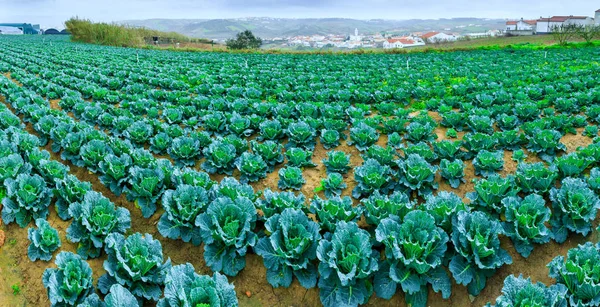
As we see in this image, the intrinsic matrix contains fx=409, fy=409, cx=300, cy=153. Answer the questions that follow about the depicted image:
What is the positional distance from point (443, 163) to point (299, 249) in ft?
11.4

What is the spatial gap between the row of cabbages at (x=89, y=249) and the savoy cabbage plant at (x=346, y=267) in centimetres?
100

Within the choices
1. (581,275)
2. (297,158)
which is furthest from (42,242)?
(581,275)

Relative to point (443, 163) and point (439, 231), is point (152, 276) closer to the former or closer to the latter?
point (439, 231)

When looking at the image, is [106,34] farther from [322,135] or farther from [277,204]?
[277,204]

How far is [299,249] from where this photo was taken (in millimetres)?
4293

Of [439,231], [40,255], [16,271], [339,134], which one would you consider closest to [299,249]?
[439,231]

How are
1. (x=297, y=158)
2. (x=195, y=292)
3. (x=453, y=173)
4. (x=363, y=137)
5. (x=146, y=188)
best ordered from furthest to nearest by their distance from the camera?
1. (x=363, y=137)
2. (x=297, y=158)
3. (x=453, y=173)
4. (x=146, y=188)
5. (x=195, y=292)

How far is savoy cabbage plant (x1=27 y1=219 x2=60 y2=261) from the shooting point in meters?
4.85

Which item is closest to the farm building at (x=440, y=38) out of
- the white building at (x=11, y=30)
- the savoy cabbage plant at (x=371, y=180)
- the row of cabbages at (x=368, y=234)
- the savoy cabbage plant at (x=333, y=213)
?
the savoy cabbage plant at (x=371, y=180)

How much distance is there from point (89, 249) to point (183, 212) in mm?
1219

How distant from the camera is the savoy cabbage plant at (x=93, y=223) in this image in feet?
16.0

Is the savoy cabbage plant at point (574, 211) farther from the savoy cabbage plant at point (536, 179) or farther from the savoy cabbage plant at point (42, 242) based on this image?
the savoy cabbage plant at point (42, 242)

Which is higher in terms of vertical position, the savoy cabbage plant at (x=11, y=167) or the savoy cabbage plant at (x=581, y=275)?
the savoy cabbage plant at (x=11, y=167)

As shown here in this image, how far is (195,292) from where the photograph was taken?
3674 mm
